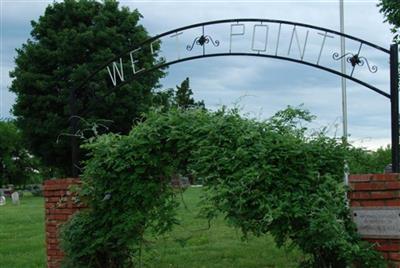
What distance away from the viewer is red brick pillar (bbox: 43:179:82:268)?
7.26 m

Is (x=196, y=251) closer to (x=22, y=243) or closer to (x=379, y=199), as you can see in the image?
(x=22, y=243)

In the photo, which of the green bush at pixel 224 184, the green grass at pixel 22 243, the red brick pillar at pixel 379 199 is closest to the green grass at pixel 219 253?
the green bush at pixel 224 184

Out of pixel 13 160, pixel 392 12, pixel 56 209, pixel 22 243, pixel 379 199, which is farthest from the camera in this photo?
pixel 13 160

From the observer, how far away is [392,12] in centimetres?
1748

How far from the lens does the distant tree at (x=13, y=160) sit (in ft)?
205

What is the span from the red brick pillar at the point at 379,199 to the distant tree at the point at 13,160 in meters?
57.0

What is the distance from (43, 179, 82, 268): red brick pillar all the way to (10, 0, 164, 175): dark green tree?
70.6 ft

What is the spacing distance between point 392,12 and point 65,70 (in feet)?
→ 57.5

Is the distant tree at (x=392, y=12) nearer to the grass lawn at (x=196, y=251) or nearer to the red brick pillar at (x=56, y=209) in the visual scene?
the grass lawn at (x=196, y=251)

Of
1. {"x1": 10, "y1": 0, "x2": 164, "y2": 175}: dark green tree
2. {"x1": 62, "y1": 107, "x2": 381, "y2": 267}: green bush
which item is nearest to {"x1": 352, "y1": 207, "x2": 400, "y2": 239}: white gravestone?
{"x1": 62, "y1": 107, "x2": 381, "y2": 267}: green bush

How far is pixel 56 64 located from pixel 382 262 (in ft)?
90.9

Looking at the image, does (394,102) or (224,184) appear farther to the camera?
(394,102)

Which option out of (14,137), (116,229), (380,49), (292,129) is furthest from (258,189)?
(14,137)

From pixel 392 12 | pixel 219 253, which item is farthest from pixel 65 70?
pixel 219 253
